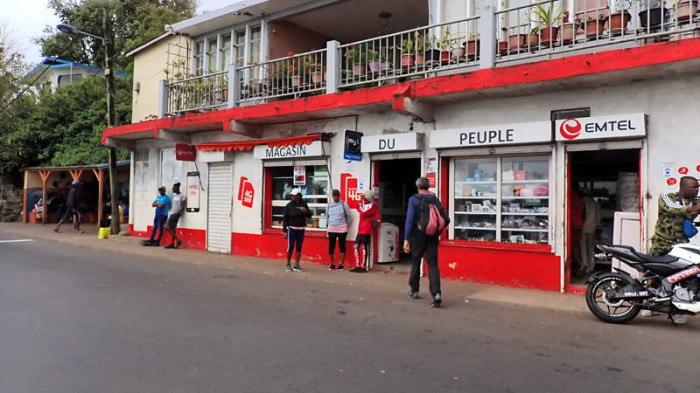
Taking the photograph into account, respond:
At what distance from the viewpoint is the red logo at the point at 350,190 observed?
35.9ft

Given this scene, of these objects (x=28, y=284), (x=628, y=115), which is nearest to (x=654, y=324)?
(x=628, y=115)

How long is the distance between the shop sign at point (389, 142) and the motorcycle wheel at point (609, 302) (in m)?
4.38

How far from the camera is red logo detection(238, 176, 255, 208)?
13.1 meters

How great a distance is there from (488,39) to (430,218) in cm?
367

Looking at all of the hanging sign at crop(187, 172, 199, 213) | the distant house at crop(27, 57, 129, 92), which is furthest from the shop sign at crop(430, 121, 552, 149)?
the distant house at crop(27, 57, 129, 92)

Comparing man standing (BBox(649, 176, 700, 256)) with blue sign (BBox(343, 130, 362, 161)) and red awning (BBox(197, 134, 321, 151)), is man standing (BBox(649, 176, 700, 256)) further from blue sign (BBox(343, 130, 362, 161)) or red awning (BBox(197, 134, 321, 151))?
red awning (BBox(197, 134, 321, 151))

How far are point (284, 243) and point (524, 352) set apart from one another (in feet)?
26.4

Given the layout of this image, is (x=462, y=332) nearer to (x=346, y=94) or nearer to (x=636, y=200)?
(x=636, y=200)

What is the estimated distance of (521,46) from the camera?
873cm

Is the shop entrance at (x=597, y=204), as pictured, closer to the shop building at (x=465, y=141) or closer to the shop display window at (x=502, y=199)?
the shop building at (x=465, y=141)

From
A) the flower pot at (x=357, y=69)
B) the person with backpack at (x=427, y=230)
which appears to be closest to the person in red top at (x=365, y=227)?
the flower pot at (x=357, y=69)

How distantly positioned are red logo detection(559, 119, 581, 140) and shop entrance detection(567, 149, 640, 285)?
19.8 inches

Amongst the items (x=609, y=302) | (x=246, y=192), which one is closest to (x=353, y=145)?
(x=246, y=192)

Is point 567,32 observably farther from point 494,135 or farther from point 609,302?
point 609,302
